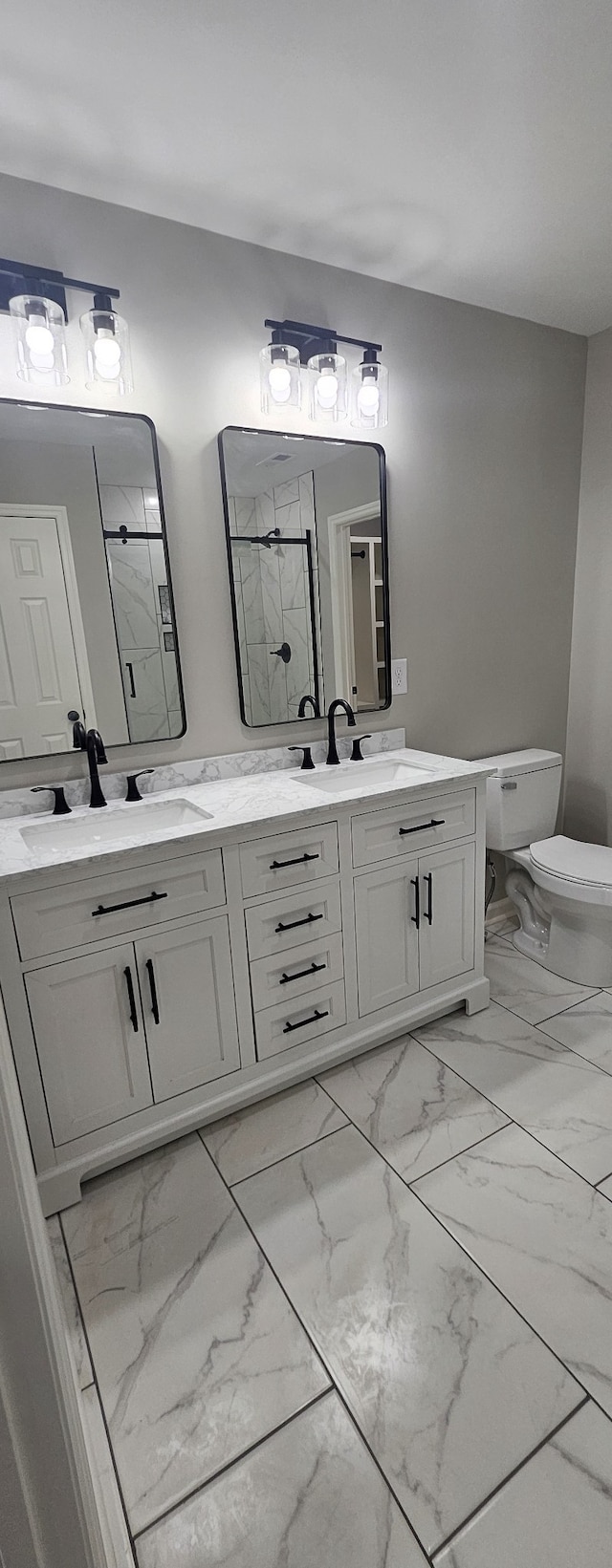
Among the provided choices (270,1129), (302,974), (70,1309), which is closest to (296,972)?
(302,974)

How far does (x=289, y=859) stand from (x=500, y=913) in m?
1.50

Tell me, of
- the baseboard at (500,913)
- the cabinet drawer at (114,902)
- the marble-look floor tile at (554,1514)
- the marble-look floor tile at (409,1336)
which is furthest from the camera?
the baseboard at (500,913)

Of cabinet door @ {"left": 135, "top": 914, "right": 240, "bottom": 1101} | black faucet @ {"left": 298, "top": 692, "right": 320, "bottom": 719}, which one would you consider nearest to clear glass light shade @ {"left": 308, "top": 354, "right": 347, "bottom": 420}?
black faucet @ {"left": 298, "top": 692, "right": 320, "bottom": 719}

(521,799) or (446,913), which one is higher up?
(521,799)

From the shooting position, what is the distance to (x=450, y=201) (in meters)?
1.80

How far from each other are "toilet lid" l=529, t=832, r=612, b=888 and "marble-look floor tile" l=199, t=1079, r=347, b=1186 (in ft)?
3.69

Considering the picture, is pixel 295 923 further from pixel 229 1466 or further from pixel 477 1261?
pixel 229 1466

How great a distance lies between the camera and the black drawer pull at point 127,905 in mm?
1533

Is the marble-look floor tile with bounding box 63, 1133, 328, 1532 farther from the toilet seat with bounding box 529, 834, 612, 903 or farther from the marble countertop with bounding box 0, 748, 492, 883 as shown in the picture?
the toilet seat with bounding box 529, 834, 612, 903

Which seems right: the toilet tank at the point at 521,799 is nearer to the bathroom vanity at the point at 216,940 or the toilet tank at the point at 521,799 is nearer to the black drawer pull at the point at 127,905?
the bathroom vanity at the point at 216,940

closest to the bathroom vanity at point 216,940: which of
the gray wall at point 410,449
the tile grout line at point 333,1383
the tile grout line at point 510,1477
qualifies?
the tile grout line at point 333,1383

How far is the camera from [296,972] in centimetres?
189

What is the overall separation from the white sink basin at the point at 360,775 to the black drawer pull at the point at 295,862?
360 mm

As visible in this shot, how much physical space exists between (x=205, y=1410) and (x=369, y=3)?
2.59 metres
